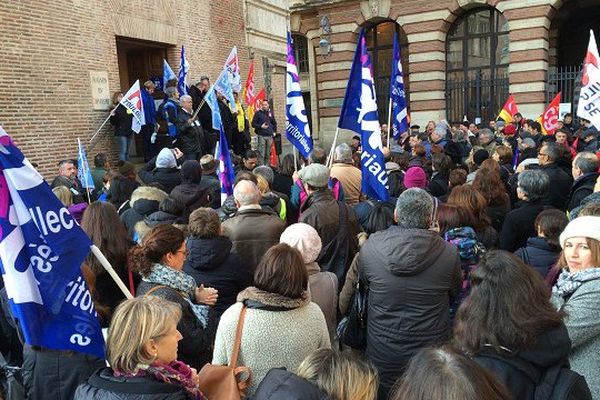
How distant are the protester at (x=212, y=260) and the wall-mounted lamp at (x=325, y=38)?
21.3 meters

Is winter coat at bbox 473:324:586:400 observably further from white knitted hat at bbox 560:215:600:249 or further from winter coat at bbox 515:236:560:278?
winter coat at bbox 515:236:560:278

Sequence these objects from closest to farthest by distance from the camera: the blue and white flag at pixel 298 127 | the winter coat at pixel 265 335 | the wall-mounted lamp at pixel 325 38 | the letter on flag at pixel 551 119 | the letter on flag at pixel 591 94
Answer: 1. the winter coat at pixel 265 335
2. the letter on flag at pixel 591 94
3. the blue and white flag at pixel 298 127
4. the letter on flag at pixel 551 119
5. the wall-mounted lamp at pixel 325 38

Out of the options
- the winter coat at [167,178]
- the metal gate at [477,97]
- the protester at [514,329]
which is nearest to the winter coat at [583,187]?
the protester at [514,329]

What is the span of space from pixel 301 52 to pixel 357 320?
2542cm

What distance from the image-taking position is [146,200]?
15.5 feet

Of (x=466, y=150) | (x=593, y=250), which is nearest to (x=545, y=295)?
(x=593, y=250)

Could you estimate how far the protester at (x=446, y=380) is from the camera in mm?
1382

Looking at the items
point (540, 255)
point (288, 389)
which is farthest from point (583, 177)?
point (288, 389)

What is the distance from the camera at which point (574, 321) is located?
93.6 inches

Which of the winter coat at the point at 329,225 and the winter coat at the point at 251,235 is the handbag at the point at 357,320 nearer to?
the winter coat at the point at 329,225

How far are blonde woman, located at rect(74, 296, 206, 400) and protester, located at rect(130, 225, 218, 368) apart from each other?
68 centimetres

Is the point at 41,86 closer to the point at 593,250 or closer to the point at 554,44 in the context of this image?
the point at 593,250

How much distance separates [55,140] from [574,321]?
34.0 feet

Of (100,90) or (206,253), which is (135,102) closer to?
(100,90)
